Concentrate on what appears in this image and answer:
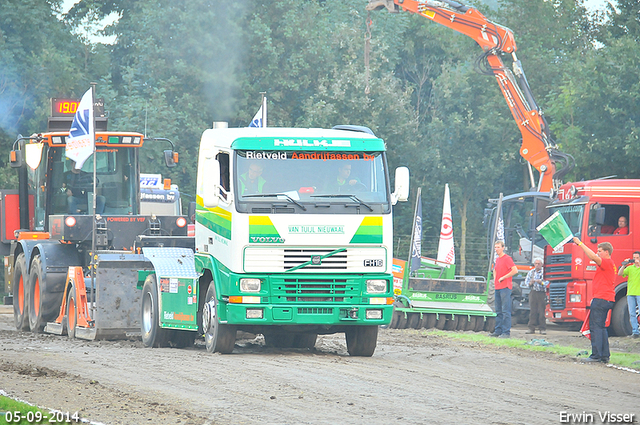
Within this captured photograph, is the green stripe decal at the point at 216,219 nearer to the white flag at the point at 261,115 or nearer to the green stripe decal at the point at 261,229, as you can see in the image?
the green stripe decal at the point at 261,229

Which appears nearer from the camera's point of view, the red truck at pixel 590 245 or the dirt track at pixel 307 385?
the dirt track at pixel 307 385

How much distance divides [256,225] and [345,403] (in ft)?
13.6

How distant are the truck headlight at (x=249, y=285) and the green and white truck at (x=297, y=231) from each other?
0.5 inches

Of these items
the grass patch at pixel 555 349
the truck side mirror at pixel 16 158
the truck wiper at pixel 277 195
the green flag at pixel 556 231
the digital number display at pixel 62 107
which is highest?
the digital number display at pixel 62 107

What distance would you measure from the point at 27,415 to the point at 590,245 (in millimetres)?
15138

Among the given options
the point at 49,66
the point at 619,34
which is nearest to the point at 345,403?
the point at 619,34

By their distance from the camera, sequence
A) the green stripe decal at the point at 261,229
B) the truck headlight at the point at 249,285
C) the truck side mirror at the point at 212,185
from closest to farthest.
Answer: the green stripe decal at the point at 261,229
the truck headlight at the point at 249,285
the truck side mirror at the point at 212,185

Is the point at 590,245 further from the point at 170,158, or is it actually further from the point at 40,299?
the point at 40,299

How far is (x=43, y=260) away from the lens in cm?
1770

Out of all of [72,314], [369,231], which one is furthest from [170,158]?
[369,231]

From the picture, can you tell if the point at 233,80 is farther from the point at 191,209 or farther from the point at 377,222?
the point at 377,222

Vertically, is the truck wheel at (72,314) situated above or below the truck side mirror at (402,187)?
below

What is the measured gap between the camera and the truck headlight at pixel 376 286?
1338 centimetres

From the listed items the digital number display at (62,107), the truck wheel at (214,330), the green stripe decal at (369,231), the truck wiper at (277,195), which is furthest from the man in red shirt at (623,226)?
the digital number display at (62,107)
